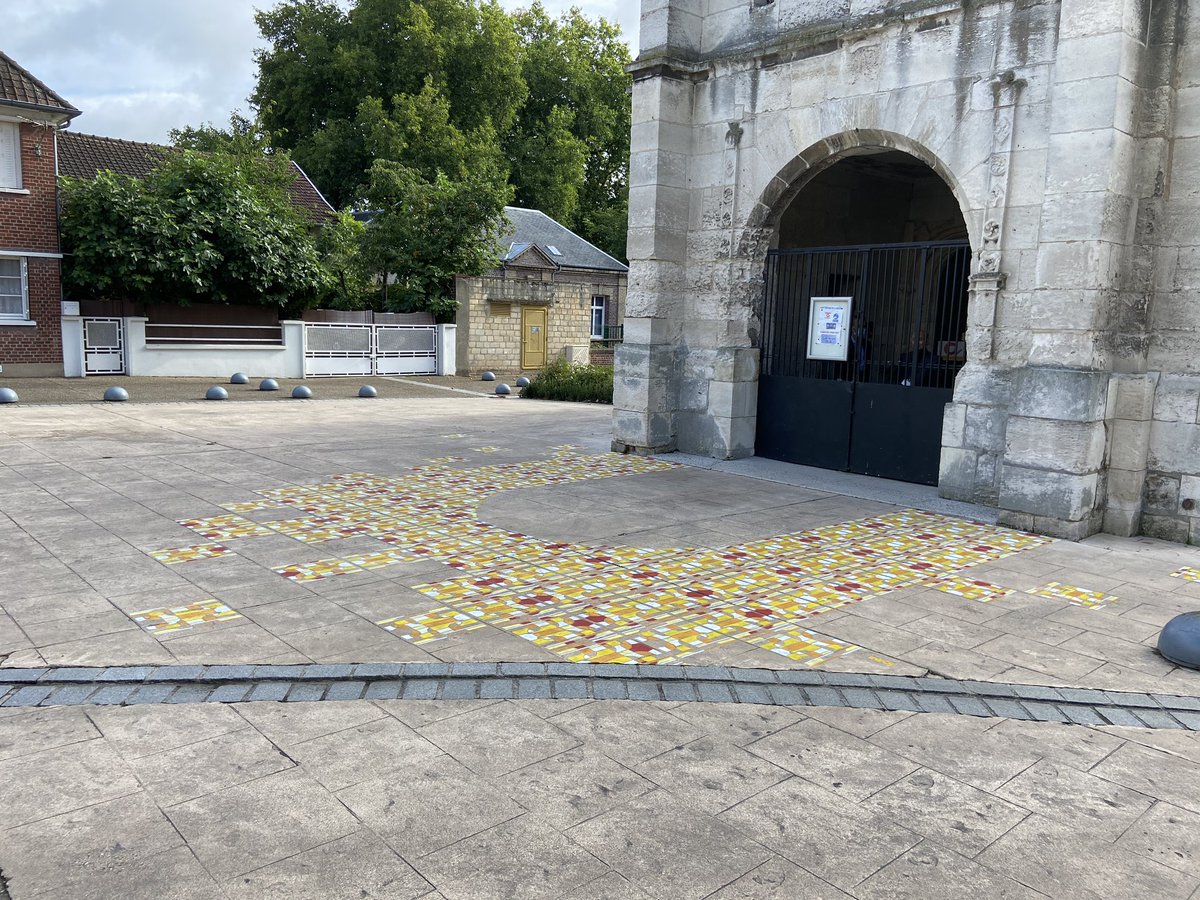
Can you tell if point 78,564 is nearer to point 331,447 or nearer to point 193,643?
point 193,643

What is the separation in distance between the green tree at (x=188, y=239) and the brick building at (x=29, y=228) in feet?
1.70

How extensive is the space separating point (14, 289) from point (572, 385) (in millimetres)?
12944

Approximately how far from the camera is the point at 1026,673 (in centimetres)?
468

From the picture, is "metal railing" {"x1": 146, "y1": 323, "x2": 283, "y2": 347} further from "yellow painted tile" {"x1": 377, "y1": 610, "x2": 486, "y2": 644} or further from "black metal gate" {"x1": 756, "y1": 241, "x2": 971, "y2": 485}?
"yellow painted tile" {"x1": 377, "y1": 610, "x2": 486, "y2": 644}

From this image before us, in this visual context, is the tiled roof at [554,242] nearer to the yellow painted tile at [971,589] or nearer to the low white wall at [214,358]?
the low white wall at [214,358]

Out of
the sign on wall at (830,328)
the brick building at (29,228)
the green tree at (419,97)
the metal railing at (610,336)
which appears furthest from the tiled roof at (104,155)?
the sign on wall at (830,328)

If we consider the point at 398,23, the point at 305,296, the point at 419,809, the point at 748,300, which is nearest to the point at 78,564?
the point at 419,809

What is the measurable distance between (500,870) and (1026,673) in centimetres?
310

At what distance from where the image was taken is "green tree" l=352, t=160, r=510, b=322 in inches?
1041

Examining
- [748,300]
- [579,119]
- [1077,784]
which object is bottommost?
[1077,784]

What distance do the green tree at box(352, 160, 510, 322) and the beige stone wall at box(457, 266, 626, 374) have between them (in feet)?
1.98

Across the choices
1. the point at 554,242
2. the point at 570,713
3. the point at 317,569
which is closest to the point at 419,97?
the point at 554,242

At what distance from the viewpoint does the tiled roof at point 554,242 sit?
35.7 m

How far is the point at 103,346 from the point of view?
70.7 feet
